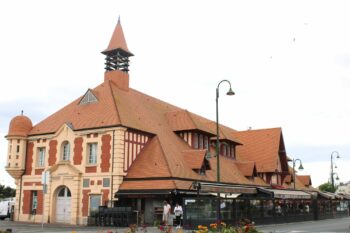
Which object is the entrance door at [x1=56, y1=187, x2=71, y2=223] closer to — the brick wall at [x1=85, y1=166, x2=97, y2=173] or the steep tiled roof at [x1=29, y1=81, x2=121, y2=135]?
the brick wall at [x1=85, y1=166, x2=97, y2=173]

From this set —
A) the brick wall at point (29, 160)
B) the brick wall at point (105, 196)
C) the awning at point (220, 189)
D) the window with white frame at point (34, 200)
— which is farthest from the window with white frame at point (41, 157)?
the awning at point (220, 189)

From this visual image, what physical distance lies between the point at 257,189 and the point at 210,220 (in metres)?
13.1

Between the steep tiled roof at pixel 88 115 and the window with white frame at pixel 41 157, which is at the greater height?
the steep tiled roof at pixel 88 115

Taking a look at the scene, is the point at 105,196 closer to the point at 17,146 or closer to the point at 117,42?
the point at 17,146

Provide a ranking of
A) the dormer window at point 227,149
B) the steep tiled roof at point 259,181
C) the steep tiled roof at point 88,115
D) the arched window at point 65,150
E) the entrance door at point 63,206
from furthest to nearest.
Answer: the dormer window at point 227,149 → the steep tiled roof at point 259,181 → the arched window at point 65,150 → the entrance door at point 63,206 → the steep tiled roof at point 88,115

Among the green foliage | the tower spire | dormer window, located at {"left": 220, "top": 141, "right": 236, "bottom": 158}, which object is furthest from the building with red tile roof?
the green foliage

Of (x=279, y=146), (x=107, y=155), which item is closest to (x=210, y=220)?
(x=107, y=155)

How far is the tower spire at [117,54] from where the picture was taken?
3975 cm

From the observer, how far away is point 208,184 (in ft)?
92.5

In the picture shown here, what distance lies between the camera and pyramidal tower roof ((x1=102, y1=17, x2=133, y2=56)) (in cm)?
3989

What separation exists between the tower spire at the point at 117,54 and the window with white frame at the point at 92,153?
27.9 feet

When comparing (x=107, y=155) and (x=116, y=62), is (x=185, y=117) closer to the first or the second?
(x=116, y=62)

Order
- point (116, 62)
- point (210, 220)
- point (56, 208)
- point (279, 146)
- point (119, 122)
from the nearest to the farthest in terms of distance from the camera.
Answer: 1. point (210, 220)
2. point (119, 122)
3. point (56, 208)
4. point (116, 62)
5. point (279, 146)

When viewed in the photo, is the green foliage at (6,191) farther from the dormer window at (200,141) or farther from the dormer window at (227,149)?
the dormer window at (200,141)
